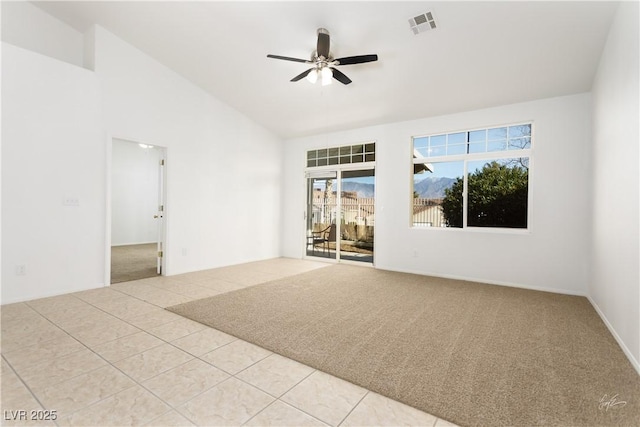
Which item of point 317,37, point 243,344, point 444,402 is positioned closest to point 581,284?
point 444,402

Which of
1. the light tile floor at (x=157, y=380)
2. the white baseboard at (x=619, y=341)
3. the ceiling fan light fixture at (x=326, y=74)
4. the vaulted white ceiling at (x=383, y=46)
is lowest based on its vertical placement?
the light tile floor at (x=157, y=380)

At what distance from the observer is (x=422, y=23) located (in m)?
3.26

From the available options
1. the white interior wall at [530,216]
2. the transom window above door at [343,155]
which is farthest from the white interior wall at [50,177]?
the white interior wall at [530,216]

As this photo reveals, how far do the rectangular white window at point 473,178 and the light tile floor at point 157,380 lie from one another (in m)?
4.03

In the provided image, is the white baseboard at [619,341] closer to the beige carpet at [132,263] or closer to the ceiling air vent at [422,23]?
the ceiling air vent at [422,23]

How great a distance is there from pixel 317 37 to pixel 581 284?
487 centimetres

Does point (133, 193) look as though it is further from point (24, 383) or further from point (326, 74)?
point (24, 383)

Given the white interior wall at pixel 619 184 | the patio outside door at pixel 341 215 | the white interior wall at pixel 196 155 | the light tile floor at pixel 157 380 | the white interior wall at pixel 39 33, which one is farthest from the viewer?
the patio outside door at pixel 341 215

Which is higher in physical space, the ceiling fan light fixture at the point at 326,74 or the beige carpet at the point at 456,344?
the ceiling fan light fixture at the point at 326,74

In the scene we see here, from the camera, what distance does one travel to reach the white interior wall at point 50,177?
11.3 ft

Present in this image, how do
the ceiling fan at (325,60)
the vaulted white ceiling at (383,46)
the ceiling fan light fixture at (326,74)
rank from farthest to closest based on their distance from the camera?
the ceiling fan light fixture at (326,74) → the ceiling fan at (325,60) → the vaulted white ceiling at (383,46)

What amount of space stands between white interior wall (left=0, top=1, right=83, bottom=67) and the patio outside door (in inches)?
179

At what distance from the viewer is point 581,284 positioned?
4.10 metres

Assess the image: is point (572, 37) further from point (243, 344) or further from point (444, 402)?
point (243, 344)
